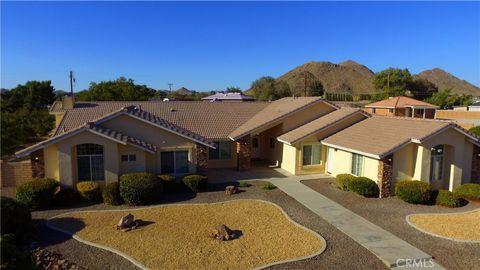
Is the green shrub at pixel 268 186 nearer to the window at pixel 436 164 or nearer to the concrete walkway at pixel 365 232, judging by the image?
the concrete walkway at pixel 365 232

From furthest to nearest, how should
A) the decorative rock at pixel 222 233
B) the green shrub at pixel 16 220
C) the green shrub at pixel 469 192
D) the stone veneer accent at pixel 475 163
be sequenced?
the stone veneer accent at pixel 475 163, the green shrub at pixel 469 192, the decorative rock at pixel 222 233, the green shrub at pixel 16 220

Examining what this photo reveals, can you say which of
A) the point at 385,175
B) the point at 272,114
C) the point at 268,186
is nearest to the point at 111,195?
the point at 268,186

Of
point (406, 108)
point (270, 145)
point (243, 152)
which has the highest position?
point (406, 108)

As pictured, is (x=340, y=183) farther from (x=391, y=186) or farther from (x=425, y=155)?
(x=425, y=155)

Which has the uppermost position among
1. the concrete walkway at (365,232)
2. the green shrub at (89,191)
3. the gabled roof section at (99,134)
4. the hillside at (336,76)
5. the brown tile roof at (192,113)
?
the hillside at (336,76)

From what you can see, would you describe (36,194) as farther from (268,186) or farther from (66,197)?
(268,186)

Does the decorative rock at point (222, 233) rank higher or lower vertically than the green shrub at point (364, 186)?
lower

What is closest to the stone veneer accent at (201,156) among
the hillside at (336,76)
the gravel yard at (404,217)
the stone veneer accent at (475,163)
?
the gravel yard at (404,217)

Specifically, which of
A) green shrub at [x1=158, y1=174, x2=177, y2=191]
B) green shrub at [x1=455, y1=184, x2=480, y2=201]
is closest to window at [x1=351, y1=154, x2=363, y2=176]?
green shrub at [x1=455, y1=184, x2=480, y2=201]
